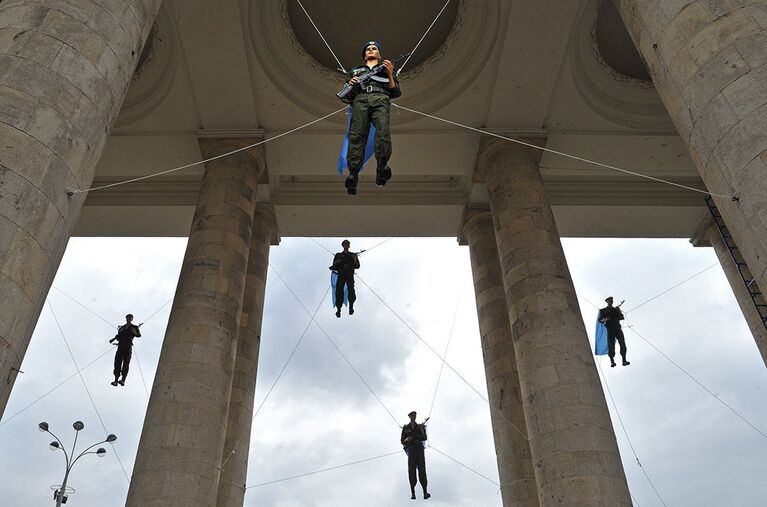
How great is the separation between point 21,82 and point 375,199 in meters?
13.8

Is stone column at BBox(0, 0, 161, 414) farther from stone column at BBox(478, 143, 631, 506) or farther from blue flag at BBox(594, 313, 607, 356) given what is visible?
blue flag at BBox(594, 313, 607, 356)

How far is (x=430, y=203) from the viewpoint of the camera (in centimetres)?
1830

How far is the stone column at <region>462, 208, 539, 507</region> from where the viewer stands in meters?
13.6

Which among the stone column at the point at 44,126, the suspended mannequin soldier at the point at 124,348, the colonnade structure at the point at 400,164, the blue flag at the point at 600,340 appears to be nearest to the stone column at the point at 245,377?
the colonnade structure at the point at 400,164

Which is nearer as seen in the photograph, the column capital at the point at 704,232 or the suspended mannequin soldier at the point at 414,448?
the suspended mannequin soldier at the point at 414,448

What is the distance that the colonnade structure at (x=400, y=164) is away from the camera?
5.17m

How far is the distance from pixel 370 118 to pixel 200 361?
560cm

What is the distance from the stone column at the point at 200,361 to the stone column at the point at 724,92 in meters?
8.44

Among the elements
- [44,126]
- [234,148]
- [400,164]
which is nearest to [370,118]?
[44,126]

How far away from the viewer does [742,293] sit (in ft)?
57.8

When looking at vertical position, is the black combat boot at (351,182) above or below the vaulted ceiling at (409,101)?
below

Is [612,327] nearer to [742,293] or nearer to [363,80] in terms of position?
[742,293]

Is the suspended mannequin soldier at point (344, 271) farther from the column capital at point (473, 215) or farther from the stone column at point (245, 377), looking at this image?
the column capital at point (473, 215)

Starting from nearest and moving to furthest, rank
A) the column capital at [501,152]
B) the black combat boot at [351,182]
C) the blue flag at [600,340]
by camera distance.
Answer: the black combat boot at [351,182] → the column capital at [501,152] → the blue flag at [600,340]
